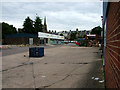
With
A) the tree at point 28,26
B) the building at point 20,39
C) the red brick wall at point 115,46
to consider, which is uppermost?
the tree at point 28,26

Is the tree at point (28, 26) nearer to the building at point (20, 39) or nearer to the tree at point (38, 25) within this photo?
the tree at point (38, 25)

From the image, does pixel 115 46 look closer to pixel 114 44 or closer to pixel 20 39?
pixel 114 44

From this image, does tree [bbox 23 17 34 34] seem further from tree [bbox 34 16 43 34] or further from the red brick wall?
the red brick wall

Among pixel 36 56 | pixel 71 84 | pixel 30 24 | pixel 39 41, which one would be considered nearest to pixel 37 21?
pixel 30 24

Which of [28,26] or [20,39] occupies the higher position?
[28,26]

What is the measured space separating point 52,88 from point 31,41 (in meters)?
50.3

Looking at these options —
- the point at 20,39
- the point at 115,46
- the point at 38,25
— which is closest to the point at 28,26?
the point at 38,25

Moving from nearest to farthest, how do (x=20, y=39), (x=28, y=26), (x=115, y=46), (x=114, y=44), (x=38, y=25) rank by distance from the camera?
(x=115, y=46) → (x=114, y=44) → (x=20, y=39) → (x=28, y=26) → (x=38, y=25)

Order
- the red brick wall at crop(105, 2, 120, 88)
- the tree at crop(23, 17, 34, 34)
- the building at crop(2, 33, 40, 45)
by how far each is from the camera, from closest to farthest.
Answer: the red brick wall at crop(105, 2, 120, 88)
the building at crop(2, 33, 40, 45)
the tree at crop(23, 17, 34, 34)

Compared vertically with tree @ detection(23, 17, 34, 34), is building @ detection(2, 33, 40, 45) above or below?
below

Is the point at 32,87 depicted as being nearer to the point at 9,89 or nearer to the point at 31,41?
the point at 9,89

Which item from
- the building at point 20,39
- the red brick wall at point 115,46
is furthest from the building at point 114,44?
the building at point 20,39

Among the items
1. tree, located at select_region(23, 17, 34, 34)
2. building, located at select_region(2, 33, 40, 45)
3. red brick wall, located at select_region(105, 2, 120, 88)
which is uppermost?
tree, located at select_region(23, 17, 34, 34)

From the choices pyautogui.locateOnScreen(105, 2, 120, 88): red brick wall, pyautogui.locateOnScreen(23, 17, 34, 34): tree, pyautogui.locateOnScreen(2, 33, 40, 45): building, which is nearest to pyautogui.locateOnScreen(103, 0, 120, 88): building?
pyautogui.locateOnScreen(105, 2, 120, 88): red brick wall
